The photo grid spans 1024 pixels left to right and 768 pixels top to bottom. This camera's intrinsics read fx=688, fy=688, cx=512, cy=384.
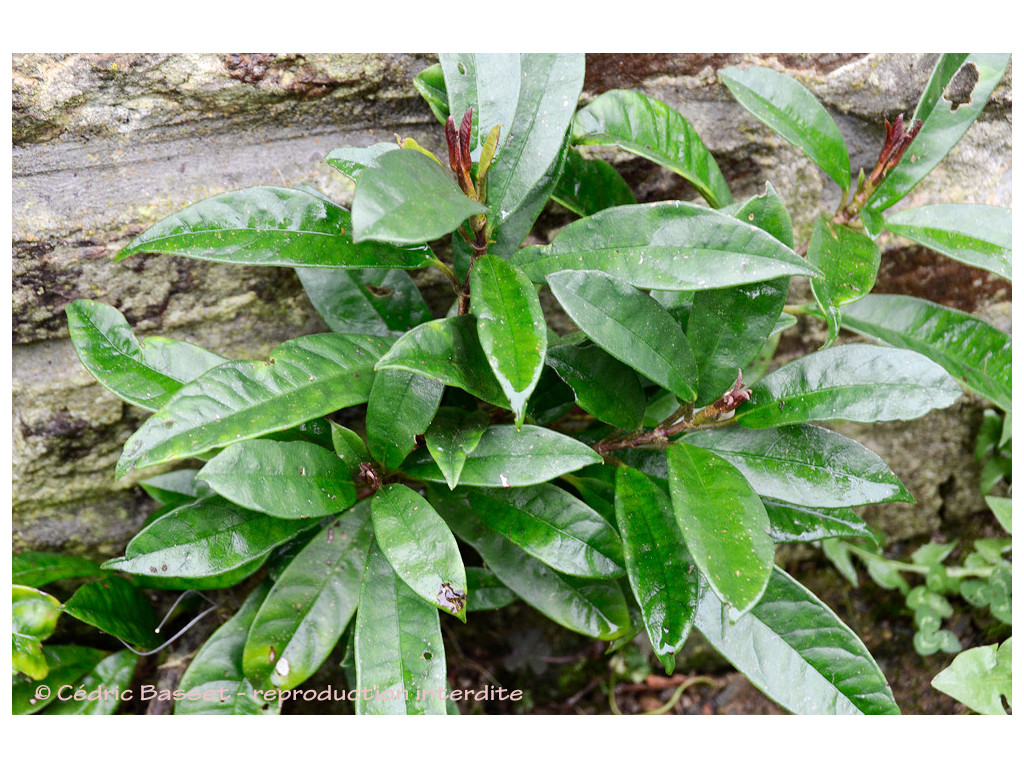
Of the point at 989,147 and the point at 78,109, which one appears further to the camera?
the point at 989,147

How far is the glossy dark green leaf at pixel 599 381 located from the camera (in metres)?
1.03

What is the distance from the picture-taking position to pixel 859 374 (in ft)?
3.38

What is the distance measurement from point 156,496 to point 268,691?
17.2 inches

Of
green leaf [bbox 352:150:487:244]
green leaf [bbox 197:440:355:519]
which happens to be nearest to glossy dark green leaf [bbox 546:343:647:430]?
green leaf [bbox 352:150:487:244]

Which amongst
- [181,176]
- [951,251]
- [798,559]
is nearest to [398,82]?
[181,176]

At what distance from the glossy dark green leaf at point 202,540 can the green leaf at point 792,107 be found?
103 cm

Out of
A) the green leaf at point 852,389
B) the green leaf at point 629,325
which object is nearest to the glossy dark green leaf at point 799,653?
the green leaf at point 852,389

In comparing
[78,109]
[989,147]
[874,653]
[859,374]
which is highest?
[78,109]

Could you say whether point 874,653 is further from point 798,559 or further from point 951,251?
point 951,251

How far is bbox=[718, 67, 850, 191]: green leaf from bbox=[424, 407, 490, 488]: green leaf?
707mm

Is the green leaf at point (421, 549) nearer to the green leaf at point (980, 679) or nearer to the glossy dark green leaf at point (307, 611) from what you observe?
the glossy dark green leaf at point (307, 611)

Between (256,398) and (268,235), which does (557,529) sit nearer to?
(256,398)

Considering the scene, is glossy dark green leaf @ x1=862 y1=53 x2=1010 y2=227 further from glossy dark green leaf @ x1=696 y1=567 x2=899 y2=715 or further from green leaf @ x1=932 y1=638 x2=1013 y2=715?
green leaf @ x1=932 y1=638 x2=1013 y2=715

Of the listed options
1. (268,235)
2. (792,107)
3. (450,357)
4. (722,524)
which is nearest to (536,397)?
(450,357)
